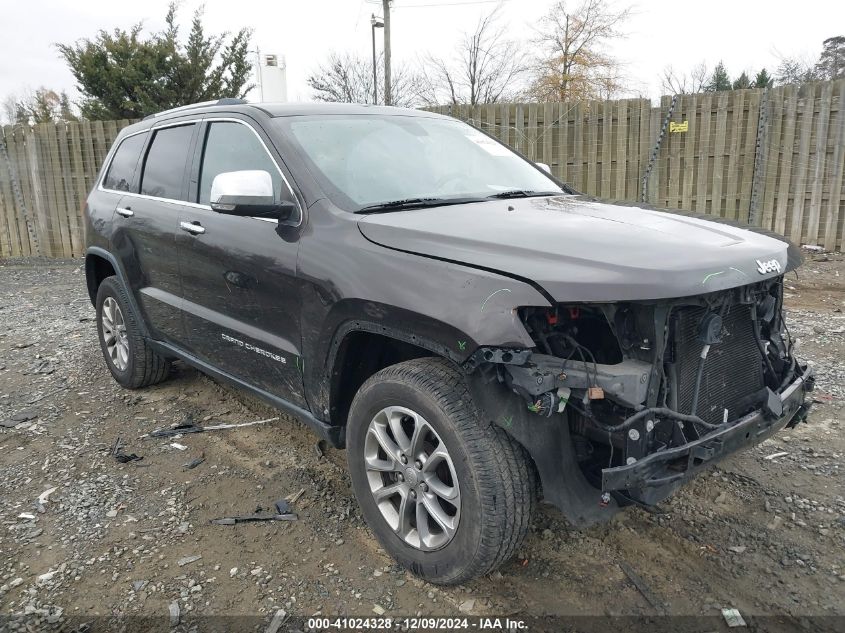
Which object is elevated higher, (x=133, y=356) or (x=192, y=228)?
(x=192, y=228)

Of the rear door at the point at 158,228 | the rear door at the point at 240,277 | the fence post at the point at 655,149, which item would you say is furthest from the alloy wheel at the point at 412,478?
the fence post at the point at 655,149

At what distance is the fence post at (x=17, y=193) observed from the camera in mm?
11219

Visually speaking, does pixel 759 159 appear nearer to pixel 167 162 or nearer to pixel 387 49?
pixel 167 162

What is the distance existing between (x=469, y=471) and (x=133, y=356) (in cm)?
332

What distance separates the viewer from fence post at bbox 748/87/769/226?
8.75 metres

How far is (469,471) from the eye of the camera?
228 cm

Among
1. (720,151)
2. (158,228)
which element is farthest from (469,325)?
(720,151)

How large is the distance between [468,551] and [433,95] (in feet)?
87.9

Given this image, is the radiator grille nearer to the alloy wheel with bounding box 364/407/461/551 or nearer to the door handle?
the alloy wheel with bounding box 364/407/461/551

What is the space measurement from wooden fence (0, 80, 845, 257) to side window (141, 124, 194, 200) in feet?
21.4

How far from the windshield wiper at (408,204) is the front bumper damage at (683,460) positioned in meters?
1.44

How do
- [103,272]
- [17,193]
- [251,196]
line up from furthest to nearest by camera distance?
1. [17,193]
2. [103,272]
3. [251,196]

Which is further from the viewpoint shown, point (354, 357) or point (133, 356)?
point (133, 356)

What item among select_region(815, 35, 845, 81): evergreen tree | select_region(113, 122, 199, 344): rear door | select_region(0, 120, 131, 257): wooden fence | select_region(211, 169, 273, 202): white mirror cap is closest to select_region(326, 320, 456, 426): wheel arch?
select_region(211, 169, 273, 202): white mirror cap
